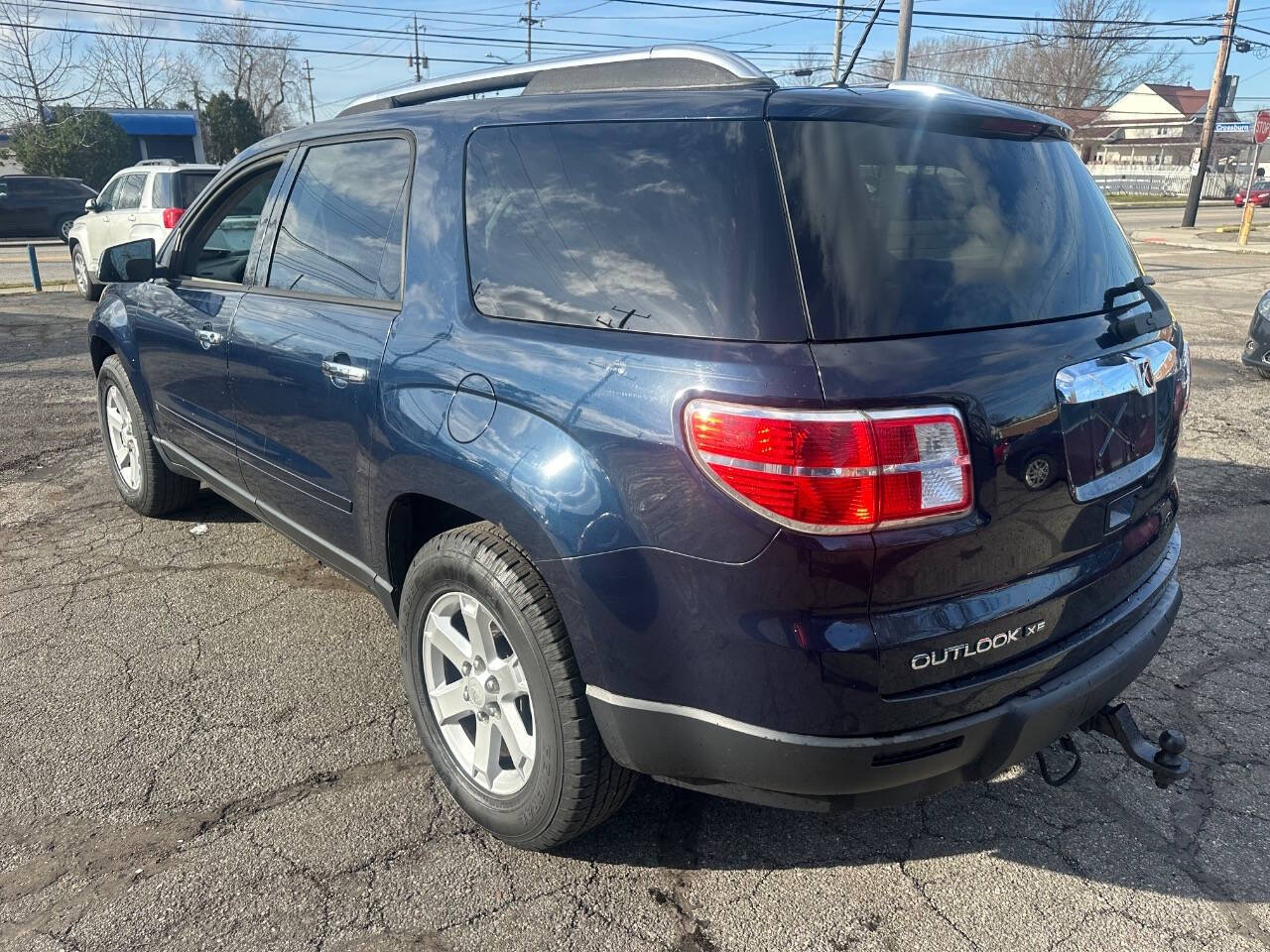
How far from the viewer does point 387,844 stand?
98.7 inches

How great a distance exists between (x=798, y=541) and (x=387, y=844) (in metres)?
1.47

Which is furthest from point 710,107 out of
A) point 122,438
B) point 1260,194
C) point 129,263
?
point 1260,194

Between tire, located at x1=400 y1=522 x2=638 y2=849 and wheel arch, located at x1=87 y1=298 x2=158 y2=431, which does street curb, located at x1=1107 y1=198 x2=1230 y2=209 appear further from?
tire, located at x1=400 y1=522 x2=638 y2=849

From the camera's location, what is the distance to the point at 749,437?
6.08ft

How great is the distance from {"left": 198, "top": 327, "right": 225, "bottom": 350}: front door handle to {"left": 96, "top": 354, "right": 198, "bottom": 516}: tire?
1.04 m

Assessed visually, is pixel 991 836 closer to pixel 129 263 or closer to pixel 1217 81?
pixel 129 263

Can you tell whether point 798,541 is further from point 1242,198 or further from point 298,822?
point 1242,198

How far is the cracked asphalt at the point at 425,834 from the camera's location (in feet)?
7.34

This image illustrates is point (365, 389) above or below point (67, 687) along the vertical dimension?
above

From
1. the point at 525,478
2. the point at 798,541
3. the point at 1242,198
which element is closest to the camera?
the point at 798,541

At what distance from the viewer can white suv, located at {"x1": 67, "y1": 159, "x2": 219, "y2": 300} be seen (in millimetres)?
11883

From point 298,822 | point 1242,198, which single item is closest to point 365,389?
point 298,822

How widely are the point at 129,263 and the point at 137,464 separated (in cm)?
113

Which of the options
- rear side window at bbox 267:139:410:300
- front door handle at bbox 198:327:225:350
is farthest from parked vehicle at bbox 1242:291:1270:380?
front door handle at bbox 198:327:225:350
